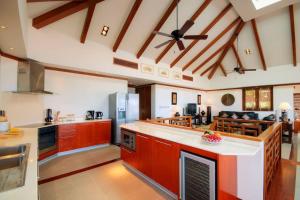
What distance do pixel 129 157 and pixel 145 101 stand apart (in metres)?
5.09

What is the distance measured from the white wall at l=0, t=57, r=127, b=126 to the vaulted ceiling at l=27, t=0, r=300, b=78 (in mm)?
1329

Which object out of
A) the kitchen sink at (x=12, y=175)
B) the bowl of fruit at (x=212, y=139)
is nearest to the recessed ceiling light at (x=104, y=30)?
the kitchen sink at (x=12, y=175)

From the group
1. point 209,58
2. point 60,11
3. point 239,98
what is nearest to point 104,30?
point 60,11

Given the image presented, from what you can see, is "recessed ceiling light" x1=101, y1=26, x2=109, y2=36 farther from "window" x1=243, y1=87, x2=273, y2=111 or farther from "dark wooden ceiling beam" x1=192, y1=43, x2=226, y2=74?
"window" x1=243, y1=87, x2=273, y2=111

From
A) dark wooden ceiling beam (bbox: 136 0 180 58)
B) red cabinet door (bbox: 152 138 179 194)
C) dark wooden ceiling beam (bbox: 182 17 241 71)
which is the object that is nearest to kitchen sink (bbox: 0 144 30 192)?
red cabinet door (bbox: 152 138 179 194)

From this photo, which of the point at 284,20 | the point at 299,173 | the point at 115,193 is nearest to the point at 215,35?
the point at 284,20

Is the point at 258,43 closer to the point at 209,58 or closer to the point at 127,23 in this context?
the point at 209,58

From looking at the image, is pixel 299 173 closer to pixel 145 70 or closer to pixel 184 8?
pixel 184 8

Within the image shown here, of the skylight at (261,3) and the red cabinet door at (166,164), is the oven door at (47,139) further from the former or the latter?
the skylight at (261,3)

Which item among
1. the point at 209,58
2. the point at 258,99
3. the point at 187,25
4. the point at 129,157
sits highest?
the point at 209,58

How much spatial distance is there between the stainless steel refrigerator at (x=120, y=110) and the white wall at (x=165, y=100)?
1.93 meters

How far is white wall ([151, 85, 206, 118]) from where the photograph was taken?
7598 millimetres

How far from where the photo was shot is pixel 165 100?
809 cm

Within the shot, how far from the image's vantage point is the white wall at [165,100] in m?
7.60
